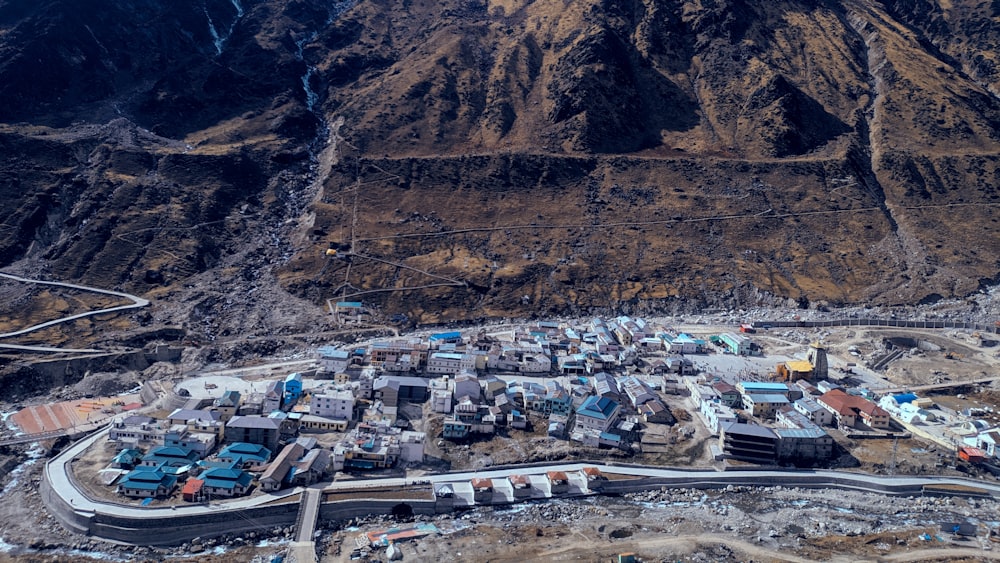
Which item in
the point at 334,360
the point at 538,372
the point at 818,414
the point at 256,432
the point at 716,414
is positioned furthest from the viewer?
the point at 538,372

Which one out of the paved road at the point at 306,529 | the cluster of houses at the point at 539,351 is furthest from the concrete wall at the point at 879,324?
the paved road at the point at 306,529

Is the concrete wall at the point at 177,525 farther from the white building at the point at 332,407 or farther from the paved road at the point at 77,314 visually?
the paved road at the point at 77,314

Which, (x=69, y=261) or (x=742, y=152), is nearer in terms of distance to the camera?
(x=69, y=261)

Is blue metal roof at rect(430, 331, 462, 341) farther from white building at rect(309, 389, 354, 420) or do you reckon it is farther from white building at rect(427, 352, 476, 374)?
white building at rect(309, 389, 354, 420)

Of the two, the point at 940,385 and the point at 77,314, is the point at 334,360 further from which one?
the point at 940,385

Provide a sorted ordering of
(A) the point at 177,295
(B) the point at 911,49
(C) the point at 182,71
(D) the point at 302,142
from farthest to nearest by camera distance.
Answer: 1. (B) the point at 911,49
2. (C) the point at 182,71
3. (D) the point at 302,142
4. (A) the point at 177,295

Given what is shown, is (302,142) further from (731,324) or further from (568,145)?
(731,324)

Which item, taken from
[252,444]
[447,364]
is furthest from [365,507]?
[447,364]

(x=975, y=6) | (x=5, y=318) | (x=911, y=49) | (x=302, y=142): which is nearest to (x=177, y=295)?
(x=5, y=318)
